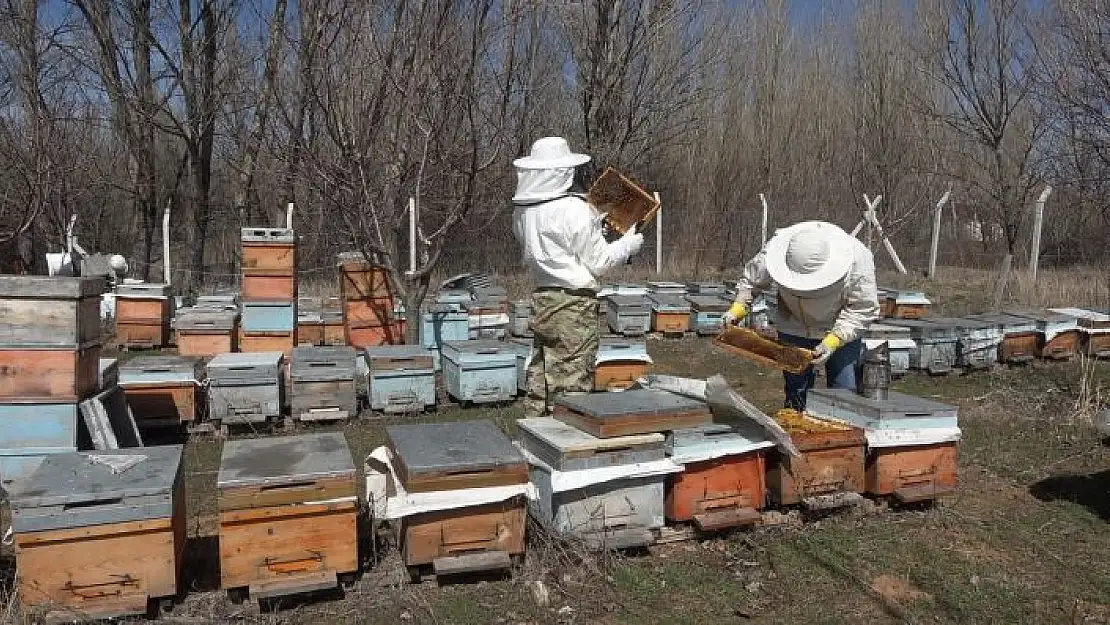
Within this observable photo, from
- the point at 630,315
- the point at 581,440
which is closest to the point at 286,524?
the point at 581,440

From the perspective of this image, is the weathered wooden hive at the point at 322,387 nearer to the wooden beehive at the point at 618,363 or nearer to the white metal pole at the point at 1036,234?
the wooden beehive at the point at 618,363

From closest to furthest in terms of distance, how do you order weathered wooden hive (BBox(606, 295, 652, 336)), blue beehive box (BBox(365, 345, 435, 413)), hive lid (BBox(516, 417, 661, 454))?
hive lid (BBox(516, 417, 661, 454)), blue beehive box (BBox(365, 345, 435, 413)), weathered wooden hive (BBox(606, 295, 652, 336))

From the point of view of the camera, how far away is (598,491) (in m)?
3.46

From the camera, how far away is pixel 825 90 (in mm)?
24125

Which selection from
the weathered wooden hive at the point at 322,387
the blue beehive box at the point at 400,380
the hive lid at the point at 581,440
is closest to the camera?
the hive lid at the point at 581,440

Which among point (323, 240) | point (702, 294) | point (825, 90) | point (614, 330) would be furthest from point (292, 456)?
point (825, 90)

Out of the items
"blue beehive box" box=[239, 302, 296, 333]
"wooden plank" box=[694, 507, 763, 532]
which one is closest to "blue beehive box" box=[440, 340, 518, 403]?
"blue beehive box" box=[239, 302, 296, 333]

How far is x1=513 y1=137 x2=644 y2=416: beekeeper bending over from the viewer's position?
14.8 ft

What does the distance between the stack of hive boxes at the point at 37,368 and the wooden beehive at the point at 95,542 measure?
173 centimetres

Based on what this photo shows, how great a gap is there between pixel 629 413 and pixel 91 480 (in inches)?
79.8

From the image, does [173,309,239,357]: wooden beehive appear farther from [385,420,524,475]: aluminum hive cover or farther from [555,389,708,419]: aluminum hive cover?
[555,389,708,419]: aluminum hive cover

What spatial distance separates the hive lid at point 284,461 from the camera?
9.60ft

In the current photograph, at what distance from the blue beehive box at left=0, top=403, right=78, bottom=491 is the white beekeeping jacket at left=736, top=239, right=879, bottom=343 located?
3839mm

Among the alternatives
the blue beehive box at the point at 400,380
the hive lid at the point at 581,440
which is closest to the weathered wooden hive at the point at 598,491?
the hive lid at the point at 581,440
